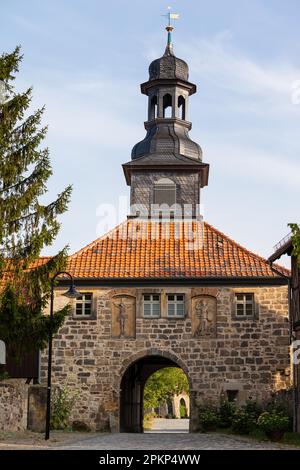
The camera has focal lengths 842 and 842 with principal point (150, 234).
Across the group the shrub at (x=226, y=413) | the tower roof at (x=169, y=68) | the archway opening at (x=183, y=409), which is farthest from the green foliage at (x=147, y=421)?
the tower roof at (x=169, y=68)

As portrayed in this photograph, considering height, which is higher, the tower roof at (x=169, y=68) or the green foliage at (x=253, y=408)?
the tower roof at (x=169, y=68)

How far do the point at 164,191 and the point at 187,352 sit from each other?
7680 mm

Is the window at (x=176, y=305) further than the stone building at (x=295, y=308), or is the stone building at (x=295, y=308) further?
the window at (x=176, y=305)

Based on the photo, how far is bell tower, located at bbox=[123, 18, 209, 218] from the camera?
32688 millimetres

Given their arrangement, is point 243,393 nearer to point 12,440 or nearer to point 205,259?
point 205,259

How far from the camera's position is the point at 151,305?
Result: 2823 cm

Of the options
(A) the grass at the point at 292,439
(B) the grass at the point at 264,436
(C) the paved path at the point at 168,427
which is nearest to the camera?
(A) the grass at the point at 292,439

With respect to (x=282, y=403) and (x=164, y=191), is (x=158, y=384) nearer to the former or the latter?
(x=164, y=191)

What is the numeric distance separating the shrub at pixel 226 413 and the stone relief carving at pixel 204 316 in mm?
2336

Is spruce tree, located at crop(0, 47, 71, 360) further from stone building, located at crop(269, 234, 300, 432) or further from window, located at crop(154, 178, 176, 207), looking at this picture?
window, located at crop(154, 178, 176, 207)

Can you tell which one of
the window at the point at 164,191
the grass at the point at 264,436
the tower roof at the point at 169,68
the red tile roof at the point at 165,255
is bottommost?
the grass at the point at 264,436

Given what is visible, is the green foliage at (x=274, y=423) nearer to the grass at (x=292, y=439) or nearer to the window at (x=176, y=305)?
the grass at (x=292, y=439)

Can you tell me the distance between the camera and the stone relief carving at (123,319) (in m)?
27.8

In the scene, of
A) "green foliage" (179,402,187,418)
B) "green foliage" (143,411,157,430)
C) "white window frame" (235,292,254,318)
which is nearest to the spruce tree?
"white window frame" (235,292,254,318)
